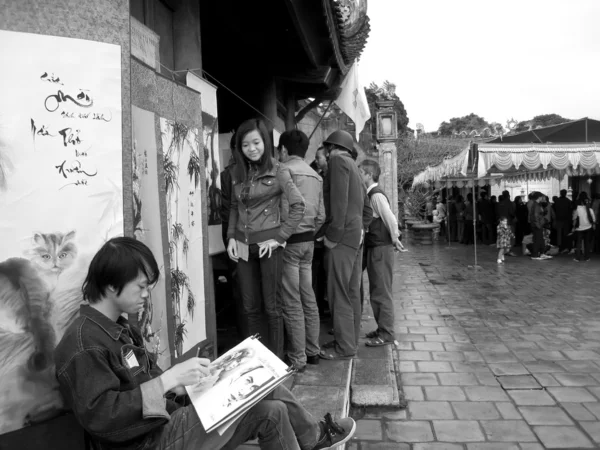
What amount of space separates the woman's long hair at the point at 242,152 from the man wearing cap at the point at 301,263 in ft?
0.89

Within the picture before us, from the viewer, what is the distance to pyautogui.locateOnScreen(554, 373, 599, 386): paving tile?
4266 mm

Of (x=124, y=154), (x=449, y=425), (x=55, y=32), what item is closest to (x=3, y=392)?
(x=124, y=154)

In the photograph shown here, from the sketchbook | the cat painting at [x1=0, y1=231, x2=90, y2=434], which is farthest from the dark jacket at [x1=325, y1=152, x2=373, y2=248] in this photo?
the cat painting at [x1=0, y1=231, x2=90, y2=434]

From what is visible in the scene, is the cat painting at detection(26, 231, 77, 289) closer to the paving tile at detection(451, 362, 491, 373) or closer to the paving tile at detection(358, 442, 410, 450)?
the paving tile at detection(358, 442, 410, 450)

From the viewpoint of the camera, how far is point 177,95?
9.17 ft

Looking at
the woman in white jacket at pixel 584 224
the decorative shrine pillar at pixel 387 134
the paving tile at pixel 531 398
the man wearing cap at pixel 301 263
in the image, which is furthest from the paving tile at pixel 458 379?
the decorative shrine pillar at pixel 387 134

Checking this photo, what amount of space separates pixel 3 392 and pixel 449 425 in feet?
9.27

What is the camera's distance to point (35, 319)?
1880 millimetres

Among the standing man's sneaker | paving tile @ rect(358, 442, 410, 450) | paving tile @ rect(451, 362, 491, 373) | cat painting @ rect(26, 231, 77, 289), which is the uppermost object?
cat painting @ rect(26, 231, 77, 289)

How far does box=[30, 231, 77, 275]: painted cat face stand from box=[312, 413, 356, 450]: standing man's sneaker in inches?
54.9

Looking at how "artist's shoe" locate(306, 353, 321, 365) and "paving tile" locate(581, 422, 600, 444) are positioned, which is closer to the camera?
"paving tile" locate(581, 422, 600, 444)

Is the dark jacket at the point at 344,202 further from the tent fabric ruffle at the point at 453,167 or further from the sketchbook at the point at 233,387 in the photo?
the tent fabric ruffle at the point at 453,167

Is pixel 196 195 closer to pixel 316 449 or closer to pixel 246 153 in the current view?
pixel 246 153

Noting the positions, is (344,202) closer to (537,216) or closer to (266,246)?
(266,246)
